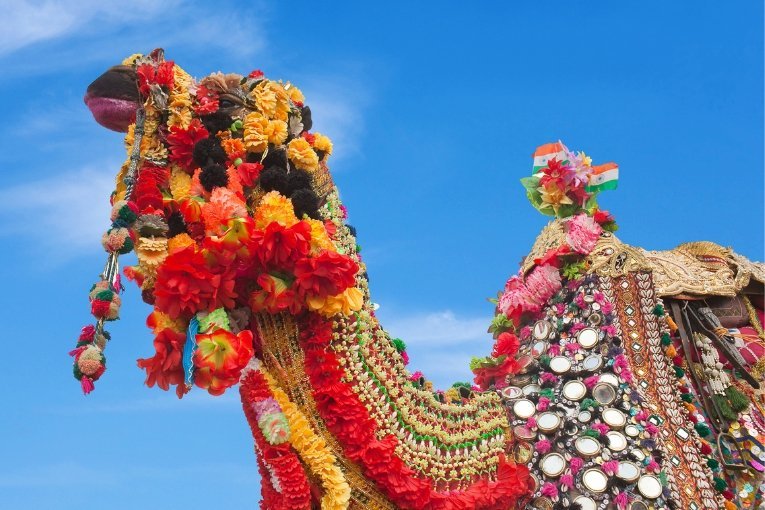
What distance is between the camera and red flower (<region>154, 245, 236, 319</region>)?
181 inches

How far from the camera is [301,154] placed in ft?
16.6

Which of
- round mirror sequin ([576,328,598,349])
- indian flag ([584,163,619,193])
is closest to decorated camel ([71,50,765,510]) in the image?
round mirror sequin ([576,328,598,349])

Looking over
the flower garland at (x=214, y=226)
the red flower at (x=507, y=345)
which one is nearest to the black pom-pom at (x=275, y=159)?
the flower garland at (x=214, y=226)

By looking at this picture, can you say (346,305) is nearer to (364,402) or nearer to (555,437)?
(364,402)

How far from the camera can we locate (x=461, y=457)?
5.15 metres

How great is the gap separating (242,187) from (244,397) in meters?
1.03

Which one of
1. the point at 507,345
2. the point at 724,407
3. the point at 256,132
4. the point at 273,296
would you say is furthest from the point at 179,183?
the point at 724,407

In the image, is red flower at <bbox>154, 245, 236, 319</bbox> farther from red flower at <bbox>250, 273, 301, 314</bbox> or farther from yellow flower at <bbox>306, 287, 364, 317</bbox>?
yellow flower at <bbox>306, 287, 364, 317</bbox>

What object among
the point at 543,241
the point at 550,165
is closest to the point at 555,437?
the point at 543,241

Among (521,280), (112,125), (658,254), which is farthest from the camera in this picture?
(658,254)

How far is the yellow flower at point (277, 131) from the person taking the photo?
5.01 meters

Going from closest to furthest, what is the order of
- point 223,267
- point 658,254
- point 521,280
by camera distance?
point 223,267 → point 521,280 → point 658,254

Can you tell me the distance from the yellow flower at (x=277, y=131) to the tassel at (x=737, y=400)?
10.5 ft

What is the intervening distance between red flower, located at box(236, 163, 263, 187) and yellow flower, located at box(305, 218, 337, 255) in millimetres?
342
